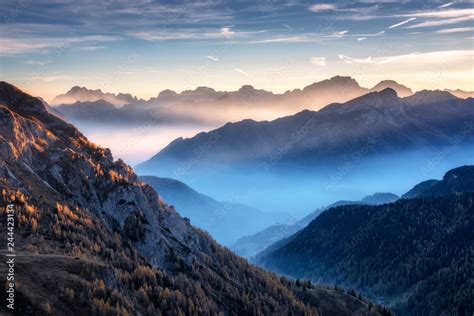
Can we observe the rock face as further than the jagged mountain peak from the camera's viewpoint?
No

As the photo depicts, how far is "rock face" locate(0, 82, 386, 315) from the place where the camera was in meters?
85.8

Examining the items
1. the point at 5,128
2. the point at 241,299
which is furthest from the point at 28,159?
the point at 241,299

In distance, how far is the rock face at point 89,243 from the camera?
85812 mm

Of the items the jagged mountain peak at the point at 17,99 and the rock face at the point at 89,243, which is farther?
the jagged mountain peak at the point at 17,99

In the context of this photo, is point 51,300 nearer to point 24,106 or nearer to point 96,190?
point 96,190

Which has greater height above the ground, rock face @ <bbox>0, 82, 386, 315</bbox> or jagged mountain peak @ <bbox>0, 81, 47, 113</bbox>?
jagged mountain peak @ <bbox>0, 81, 47, 113</bbox>

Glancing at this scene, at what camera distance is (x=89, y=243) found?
419 feet

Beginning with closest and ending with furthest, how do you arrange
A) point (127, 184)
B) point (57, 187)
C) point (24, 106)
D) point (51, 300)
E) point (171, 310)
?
point (51, 300)
point (171, 310)
point (57, 187)
point (127, 184)
point (24, 106)

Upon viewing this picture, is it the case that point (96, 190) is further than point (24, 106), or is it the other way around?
point (24, 106)

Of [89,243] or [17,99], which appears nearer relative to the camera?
[89,243]

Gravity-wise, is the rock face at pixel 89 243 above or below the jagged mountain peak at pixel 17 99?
below

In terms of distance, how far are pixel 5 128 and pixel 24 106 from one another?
38.8 meters

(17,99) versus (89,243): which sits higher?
(17,99)

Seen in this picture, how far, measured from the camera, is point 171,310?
11112cm
